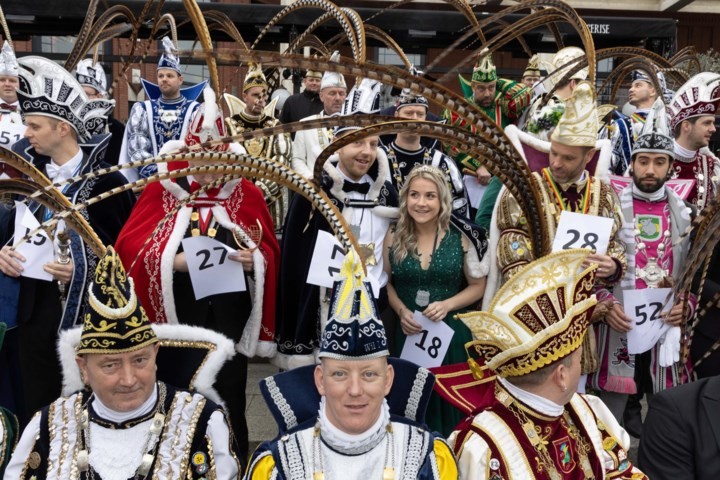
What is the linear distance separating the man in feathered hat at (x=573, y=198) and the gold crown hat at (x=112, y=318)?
76.0 inches

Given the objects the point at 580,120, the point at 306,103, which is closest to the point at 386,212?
the point at 580,120

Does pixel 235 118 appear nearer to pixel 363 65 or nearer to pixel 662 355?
pixel 662 355

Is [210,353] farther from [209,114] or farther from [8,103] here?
[8,103]

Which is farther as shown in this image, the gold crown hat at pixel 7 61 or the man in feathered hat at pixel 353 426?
the gold crown hat at pixel 7 61

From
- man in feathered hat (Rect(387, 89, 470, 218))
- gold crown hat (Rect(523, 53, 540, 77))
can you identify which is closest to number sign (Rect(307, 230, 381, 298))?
man in feathered hat (Rect(387, 89, 470, 218))

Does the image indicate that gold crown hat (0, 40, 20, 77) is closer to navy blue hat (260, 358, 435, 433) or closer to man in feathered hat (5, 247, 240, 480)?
man in feathered hat (5, 247, 240, 480)

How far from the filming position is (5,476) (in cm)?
300

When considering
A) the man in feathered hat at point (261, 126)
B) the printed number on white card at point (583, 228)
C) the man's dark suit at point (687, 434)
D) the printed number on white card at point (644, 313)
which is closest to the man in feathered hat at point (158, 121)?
the man in feathered hat at point (261, 126)

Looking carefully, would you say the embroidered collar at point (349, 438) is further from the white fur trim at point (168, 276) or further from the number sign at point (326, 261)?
the white fur trim at point (168, 276)

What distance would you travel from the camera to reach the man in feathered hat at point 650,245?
449cm

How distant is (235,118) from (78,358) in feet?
14.6

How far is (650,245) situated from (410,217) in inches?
53.5

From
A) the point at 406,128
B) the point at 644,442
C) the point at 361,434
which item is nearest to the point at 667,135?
the point at 644,442

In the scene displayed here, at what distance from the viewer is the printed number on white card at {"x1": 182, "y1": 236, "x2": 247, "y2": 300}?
4.29 m
